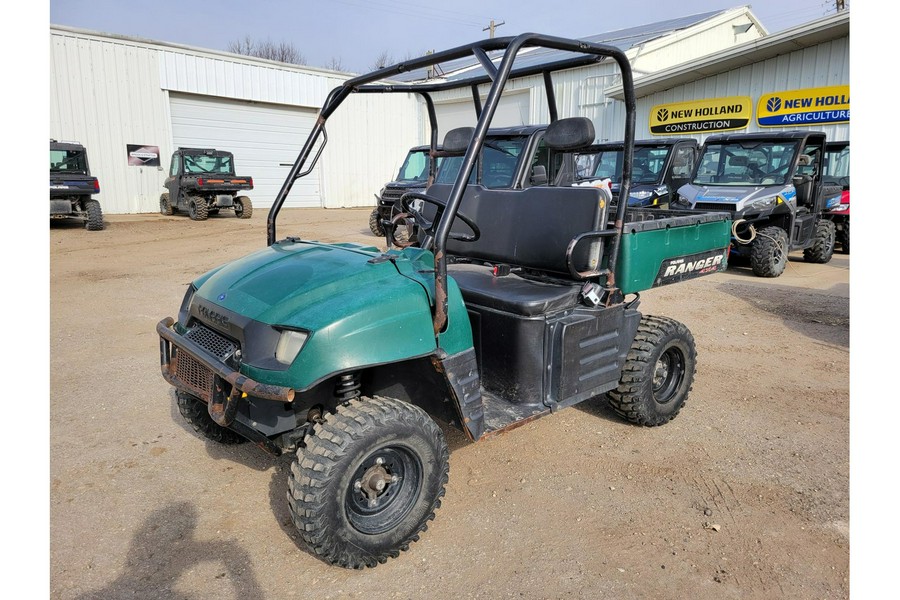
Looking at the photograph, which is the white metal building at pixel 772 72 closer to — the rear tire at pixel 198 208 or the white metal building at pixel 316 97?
the white metal building at pixel 316 97

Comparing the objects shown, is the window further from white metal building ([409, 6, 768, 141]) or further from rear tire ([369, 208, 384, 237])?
white metal building ([409, 6, 768, 141])

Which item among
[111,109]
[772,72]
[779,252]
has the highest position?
Result: [772,72]

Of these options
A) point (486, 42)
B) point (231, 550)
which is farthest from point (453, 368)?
point (486, 42)

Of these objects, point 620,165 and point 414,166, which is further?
point 414,166

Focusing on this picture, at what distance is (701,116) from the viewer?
49.4ft

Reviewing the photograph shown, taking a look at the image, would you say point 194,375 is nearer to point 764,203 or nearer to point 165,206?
point 764,203

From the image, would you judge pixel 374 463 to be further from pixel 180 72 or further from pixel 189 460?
pixel 180 72

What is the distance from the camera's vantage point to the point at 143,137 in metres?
16.7

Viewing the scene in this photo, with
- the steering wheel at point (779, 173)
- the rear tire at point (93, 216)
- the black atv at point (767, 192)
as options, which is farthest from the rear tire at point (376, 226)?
the steering wheel at point (779, 173)

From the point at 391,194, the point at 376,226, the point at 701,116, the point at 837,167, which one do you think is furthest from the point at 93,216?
the point at 837,167

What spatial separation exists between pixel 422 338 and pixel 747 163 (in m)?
8.38

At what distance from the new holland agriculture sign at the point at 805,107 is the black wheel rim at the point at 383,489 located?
13.8 m

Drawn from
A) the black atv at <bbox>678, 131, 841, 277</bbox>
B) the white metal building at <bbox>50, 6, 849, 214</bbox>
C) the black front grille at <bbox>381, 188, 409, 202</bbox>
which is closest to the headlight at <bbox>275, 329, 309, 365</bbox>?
the black atv at <bbox>678, 131, 841, 277</bbox>

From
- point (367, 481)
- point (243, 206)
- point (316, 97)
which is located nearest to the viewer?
point (367, 481)
